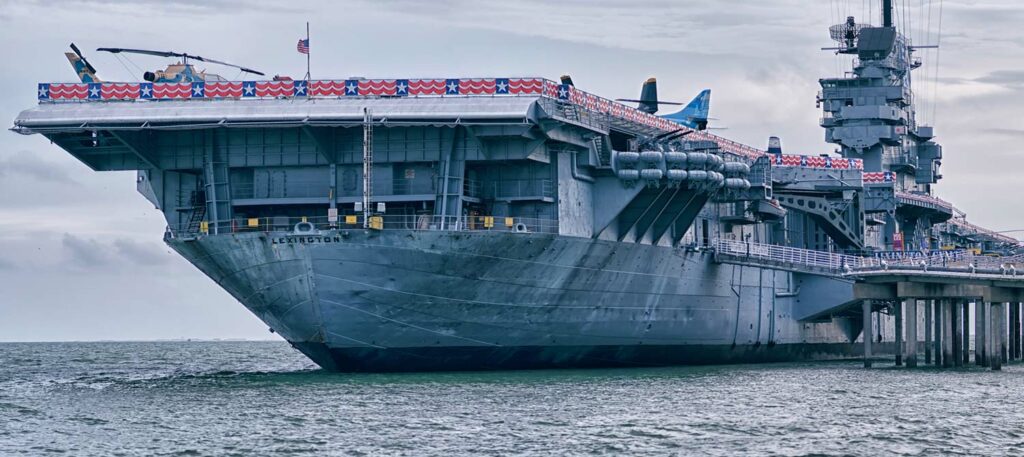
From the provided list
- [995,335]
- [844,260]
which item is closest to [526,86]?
[844,260]

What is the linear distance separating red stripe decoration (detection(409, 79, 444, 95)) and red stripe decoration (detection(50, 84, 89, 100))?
10280 millimetres

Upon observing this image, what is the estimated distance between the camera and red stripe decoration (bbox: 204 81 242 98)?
47.9 m

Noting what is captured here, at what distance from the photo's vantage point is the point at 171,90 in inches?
1890

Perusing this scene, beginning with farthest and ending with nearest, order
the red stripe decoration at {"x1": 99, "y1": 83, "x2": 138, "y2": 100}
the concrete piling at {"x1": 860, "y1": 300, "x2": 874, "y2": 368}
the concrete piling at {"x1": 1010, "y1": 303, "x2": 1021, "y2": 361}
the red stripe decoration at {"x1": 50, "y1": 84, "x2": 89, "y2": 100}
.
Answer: the concrete piling at {"x1": 1010, "y1": 303, "x2": 1021, "y2": 361} < the concrete piling at {"x1": 860, "y1": 300, "x2": 874, "y2": 368} < the red stripe decoration at {"x1": 50, "y1": 84, "x2": 89, "y2": 100} < the red stripe decoration at {"x1": 99, "y1": 83, "x2": 138, "y2": 100}

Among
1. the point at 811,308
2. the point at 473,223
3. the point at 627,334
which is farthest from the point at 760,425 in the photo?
the point at 811,308

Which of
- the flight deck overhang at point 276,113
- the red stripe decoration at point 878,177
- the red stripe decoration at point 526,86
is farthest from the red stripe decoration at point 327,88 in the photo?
the red stripe decoration at point 878,177

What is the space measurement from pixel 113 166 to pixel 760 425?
25.3 metres

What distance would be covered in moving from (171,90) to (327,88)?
486cm

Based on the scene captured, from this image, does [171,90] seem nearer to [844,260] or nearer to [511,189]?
[511,189]

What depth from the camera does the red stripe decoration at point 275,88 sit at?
4778cm

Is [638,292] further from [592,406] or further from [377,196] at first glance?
[592,406]

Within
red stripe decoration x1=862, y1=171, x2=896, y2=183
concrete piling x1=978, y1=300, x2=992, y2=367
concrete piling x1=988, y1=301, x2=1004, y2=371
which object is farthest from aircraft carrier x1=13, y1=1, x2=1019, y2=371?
red stripe decoration x1=862, y1=171, x2=896, y2=183

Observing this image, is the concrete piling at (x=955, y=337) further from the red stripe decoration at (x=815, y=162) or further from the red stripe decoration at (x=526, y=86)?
the red stripe decoration at (x=526, y=86)

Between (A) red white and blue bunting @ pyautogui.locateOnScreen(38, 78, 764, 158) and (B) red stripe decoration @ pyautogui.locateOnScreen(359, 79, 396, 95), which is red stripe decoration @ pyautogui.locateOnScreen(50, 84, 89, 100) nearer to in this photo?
(A) red white and blue bunting @ pyautogui.locateOnScreen(38, 78, 764, 158)
